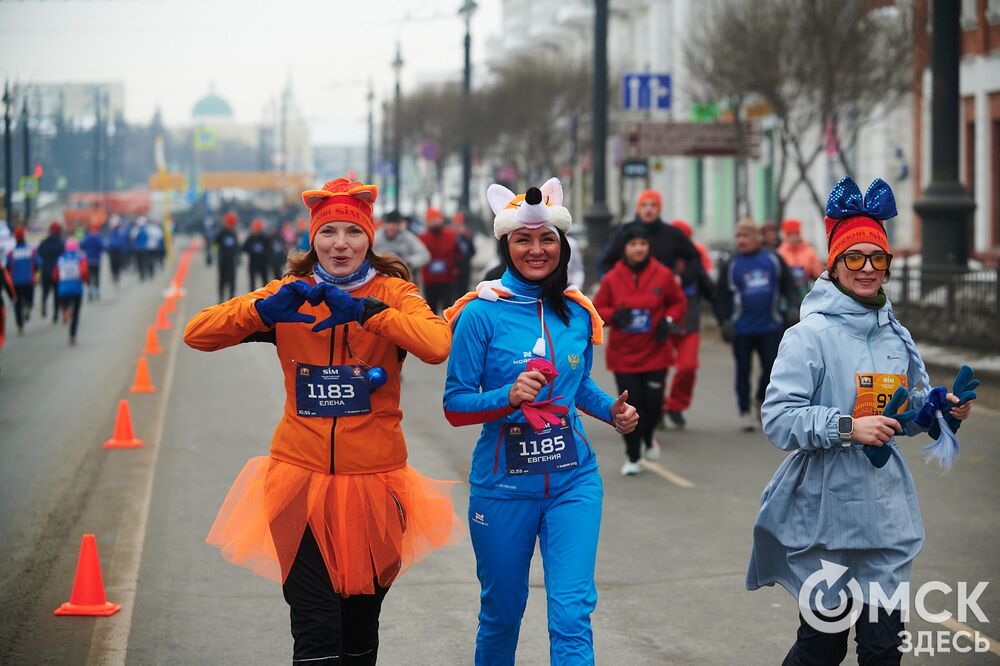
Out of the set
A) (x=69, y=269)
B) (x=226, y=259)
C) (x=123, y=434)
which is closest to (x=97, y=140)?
(x=226, y=259)

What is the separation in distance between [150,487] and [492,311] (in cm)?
622

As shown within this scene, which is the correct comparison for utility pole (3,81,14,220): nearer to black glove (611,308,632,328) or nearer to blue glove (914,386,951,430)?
black glove (611,308,632,328)

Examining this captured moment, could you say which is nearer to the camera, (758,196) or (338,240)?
(338,240)

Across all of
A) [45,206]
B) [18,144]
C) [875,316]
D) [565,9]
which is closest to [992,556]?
[875,316]

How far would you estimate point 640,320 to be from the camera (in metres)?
11.4

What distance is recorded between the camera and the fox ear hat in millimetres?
5285

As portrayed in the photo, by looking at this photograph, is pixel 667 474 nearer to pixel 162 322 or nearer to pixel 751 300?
pixel 751 300

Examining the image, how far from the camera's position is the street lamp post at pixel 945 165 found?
20.0 metres

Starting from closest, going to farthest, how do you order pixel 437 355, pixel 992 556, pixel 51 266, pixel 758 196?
pixel 437 355
pixel 992 556
pixel 51 266
pixel 758 196

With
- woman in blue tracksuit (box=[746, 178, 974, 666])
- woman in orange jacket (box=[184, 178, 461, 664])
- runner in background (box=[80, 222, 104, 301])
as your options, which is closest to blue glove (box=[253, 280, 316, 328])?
woman in orange jacket (box=[184, 178, 461, 664])

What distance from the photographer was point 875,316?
509cm

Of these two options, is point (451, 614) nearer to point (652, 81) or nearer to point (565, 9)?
point (652, 81)

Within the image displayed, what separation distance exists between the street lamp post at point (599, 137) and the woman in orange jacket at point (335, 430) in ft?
72.1

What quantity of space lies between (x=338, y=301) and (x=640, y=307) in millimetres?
6580
